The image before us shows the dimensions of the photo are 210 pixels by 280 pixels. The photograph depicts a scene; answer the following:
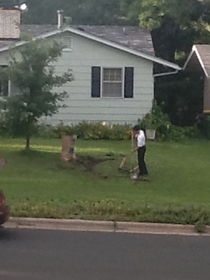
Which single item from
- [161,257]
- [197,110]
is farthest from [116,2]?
[161,257]

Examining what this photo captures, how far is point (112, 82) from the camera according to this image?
28703 millimetres

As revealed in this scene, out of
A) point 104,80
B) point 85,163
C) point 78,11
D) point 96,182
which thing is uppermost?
point 78,11

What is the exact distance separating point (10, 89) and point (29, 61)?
6.44 meters

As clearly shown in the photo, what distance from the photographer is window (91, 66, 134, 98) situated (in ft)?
93.8

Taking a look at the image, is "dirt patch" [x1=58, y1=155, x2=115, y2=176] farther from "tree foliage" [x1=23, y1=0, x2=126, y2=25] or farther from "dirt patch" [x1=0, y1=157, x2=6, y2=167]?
"tree foliage" [x1=23, y1=0, x2=126, y2=25]

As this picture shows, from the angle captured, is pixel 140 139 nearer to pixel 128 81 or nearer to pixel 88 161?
pixel 88 161

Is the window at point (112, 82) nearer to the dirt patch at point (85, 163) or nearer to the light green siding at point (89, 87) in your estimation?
the light green siding at point (89, 87)

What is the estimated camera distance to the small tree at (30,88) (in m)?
19.9

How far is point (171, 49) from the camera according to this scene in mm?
36969

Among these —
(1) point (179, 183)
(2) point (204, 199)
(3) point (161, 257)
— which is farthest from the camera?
(1) point (179, 183)

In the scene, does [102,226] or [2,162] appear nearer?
[102,226]

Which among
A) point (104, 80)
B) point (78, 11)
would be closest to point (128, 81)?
point (104, 80)

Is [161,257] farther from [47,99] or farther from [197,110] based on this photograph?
[197,110]

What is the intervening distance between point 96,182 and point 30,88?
13.6 ft
